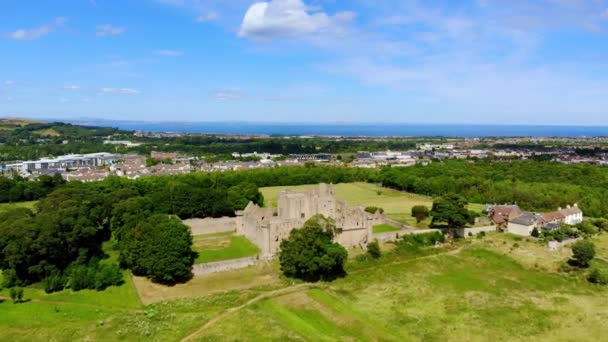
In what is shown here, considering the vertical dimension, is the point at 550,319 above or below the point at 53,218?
below

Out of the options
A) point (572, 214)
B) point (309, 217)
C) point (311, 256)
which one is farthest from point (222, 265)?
point (572, 214)

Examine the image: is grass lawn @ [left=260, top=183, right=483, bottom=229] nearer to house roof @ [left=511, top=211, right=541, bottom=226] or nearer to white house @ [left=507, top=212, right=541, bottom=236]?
white house @ [left=507, top=212, right=541, bottom=236]

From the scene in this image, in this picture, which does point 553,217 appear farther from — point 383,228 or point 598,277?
point 383,228

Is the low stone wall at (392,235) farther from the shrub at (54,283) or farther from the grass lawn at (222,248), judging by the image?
the shrub at (54,283)

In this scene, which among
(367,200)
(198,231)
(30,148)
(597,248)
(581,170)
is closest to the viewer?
(597,248)

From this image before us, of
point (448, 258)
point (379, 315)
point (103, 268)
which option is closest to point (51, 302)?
point (103, 268)

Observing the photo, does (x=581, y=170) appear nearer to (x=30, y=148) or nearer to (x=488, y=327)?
(x=488, y=327)
